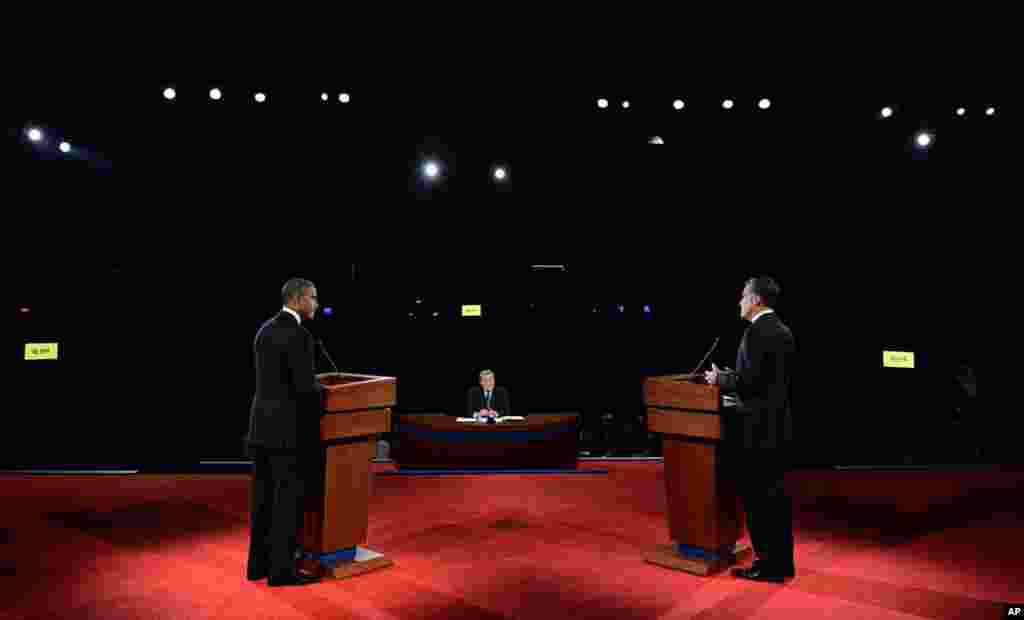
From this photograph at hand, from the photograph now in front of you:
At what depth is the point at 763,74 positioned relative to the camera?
21.5ft

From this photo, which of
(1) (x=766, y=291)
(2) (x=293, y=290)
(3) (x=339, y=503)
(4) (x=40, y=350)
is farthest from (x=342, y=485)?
(4) (x=40, y=350)

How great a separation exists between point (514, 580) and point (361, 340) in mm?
7342

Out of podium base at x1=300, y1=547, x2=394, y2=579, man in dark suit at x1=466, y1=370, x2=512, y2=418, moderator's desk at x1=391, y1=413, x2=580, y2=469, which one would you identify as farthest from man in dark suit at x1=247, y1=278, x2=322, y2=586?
man in dark suit at x1=466, y1=370, x2=512, y2=418

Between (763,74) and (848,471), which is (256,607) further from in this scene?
(763,74)

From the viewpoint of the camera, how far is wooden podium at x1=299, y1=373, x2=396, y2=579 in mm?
3762

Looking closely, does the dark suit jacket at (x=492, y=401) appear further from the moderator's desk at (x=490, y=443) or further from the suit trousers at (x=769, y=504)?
the suit trousers at (x=769, y=504)

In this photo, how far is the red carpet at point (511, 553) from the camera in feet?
11.0

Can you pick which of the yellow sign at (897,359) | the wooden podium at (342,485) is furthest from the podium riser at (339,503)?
the yellow sign at (897,359)

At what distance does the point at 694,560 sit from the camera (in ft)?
12.8

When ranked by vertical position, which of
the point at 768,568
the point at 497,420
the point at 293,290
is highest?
the point at 293,290

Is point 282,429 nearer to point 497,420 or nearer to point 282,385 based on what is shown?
point 282,385

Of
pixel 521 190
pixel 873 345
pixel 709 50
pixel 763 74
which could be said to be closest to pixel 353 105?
pixel 521 190

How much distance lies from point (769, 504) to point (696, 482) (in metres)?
0.43

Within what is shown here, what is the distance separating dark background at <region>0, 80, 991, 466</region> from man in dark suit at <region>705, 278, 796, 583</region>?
3.84m
